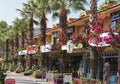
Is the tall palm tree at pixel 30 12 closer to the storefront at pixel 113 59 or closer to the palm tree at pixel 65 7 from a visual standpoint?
the palm tree at pixel 65 7

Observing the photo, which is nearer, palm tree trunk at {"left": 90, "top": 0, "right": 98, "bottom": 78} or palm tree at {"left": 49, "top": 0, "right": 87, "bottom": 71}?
palm tree trunk at {"left": 90, "top": 0, "right": 98, "bottom": 78}

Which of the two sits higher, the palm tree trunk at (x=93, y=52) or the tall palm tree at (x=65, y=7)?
the tall palm tree at (x=65, y=7)

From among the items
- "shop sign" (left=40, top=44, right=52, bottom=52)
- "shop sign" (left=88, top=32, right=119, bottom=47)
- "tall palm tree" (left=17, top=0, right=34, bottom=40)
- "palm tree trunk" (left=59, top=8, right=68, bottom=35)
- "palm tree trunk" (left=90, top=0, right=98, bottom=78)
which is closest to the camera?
"shop sign" (left=88, top=32, right=119, bottom=47)

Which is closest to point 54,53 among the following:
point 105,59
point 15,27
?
point 105,59

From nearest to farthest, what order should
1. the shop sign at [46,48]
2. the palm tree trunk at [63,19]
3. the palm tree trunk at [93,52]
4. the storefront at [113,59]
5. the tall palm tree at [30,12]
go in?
the palm tree trunk at [93,52], the storefront at [113,59], the palm tree trunk at [63,19], the shop sign at [46,48], the tall palm tree at [30,12]

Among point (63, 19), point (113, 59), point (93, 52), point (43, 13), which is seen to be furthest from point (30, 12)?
point (93, 52)

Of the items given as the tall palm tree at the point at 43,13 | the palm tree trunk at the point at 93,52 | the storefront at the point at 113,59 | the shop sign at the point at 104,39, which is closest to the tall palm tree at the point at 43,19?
the tall palm tree at the point at 43,13

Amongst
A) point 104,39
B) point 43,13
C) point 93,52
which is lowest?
point 93,52

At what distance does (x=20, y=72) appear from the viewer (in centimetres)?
5391

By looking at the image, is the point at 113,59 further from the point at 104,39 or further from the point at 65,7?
the point at 104,39

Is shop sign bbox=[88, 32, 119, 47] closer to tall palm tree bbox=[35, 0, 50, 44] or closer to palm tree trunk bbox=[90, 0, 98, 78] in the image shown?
palm tree trunk bbox=[90, 0, 98, 78]

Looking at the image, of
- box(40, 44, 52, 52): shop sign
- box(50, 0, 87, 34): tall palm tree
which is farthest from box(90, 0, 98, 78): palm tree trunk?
box(40, 44, 52, 52): shop sign

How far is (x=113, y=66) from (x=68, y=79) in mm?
7677

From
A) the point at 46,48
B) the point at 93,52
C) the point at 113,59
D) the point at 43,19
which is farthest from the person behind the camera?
the point at 43,19
